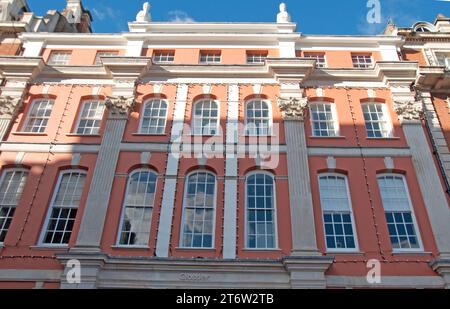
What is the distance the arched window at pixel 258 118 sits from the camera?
1894 cm

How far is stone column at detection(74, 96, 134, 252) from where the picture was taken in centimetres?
1545

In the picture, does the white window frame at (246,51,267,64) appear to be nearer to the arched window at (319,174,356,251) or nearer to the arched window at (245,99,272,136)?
the arched window at (245,99,272,136)

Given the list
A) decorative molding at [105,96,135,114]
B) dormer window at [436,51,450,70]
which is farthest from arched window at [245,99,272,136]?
dormer window at [436,51,450,70]

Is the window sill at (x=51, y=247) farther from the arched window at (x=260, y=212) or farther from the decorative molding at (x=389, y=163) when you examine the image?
the decorative molding at (x=389, y=163)

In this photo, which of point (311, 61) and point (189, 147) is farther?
point (311, 61)

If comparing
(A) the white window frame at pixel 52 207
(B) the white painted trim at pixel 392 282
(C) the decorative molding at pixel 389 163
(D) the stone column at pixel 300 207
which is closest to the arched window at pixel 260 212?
(D) the stone column at pixel 300 207

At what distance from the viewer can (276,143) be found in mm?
18172

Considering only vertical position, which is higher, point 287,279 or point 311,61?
point 311,61

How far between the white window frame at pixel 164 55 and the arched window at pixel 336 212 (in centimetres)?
1000

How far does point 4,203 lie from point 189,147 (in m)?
7.71

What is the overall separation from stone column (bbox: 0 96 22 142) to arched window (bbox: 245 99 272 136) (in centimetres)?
1059
